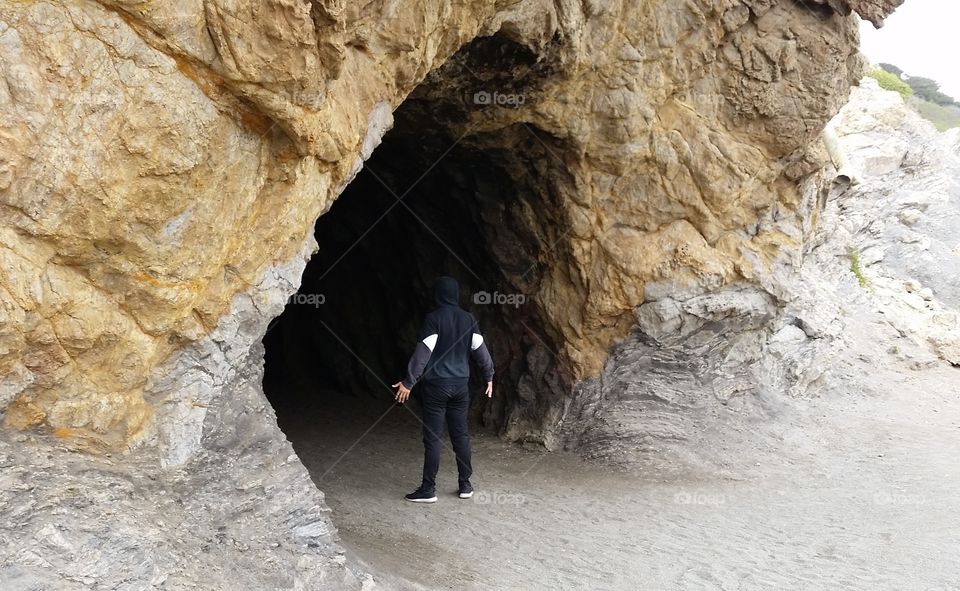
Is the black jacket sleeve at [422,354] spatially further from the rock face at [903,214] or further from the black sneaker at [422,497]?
the rock face at [903,214]

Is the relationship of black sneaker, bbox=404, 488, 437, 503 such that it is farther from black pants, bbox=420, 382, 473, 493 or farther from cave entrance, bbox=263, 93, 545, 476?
cave entrance, bbox=263, 93, 545, 476

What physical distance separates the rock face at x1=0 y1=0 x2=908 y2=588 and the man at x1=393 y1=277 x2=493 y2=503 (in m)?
1.46

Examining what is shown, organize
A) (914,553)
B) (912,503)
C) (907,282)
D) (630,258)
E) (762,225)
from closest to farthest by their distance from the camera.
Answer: (914,553) < (912,503) < (630,258) < (762,225) < (907,282)

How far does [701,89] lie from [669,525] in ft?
13.6

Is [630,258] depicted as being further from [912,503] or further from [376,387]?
[376,387]

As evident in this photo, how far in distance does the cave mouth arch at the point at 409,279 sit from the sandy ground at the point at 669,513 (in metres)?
0.81

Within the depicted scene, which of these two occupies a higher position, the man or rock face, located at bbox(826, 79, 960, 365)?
rock face, located at bbox(826, 79, 960, 365)

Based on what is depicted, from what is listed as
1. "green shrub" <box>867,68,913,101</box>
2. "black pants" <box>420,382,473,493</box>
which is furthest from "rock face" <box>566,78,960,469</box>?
"black pants" <box>420,382,473,493</box>

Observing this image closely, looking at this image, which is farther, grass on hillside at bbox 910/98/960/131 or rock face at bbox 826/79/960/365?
grass on hillside at bbox 910/98/960/131

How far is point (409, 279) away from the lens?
32.5ft

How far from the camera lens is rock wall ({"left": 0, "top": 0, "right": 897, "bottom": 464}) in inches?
124

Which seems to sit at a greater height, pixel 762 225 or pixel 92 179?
pixel 762 225

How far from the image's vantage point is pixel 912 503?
20.6 ft

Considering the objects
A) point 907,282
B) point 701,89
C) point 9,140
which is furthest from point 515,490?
point 907,282
